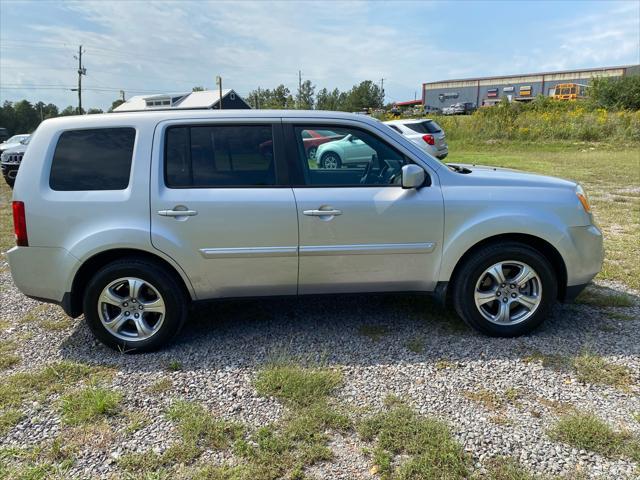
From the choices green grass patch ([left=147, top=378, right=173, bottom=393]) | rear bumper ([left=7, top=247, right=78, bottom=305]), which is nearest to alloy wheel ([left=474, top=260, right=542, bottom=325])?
green grass patch ([left=147, top=378, right=173, bottom=393])

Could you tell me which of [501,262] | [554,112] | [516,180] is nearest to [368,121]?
[516,180]

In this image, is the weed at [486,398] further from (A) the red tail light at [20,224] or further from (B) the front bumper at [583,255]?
(A) the red tail light at [20,224]

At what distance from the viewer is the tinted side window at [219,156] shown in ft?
11.6

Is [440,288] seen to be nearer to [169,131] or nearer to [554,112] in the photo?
[169,131]

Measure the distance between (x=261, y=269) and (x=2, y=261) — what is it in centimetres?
457

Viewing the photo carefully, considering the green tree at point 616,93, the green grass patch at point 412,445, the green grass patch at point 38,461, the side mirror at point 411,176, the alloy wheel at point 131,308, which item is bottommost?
the green grass patch at point 38,461

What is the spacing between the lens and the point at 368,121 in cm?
377

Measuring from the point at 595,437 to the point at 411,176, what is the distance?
1.97 m

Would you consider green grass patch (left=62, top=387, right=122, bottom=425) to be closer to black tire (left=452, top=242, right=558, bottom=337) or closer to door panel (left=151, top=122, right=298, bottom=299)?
door panel (left=151, top=122, right=298, bottom=299)

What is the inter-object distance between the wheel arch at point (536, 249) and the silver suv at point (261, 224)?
0.01m

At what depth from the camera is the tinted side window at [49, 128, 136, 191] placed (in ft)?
11.5

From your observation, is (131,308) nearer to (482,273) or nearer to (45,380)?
(45,380)

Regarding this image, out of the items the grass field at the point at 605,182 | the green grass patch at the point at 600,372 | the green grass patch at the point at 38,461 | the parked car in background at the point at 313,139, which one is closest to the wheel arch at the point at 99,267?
the green grass patch at the point at 38,461

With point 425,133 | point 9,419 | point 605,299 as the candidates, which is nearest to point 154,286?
point 9,419
